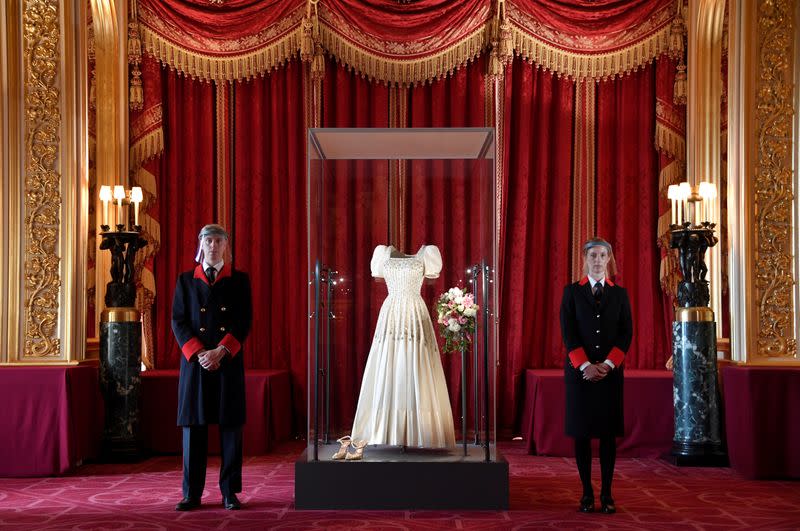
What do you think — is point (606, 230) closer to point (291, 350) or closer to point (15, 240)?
point (291, 350)

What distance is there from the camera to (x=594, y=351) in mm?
5180

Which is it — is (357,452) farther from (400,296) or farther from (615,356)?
(615,356)

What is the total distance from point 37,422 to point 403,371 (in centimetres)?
280

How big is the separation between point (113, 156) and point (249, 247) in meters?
1.44

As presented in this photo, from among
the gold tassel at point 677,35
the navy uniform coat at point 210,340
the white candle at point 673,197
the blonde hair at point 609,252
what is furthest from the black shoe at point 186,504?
the gold tassel at point 677,35

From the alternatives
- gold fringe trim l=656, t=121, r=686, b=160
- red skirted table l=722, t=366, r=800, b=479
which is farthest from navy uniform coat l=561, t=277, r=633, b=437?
gold fringe trim l=656, t=121, r=686, b=160

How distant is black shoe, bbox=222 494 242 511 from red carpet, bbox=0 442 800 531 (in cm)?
4

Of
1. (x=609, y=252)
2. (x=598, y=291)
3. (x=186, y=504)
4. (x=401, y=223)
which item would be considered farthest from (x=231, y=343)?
(x=609, y=252)

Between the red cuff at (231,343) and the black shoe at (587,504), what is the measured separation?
2151 mm

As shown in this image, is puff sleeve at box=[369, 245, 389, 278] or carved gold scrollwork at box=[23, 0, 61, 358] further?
carved gold scrollwork at box=[23, 0, 61, 358]

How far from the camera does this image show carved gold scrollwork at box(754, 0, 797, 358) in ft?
22.3

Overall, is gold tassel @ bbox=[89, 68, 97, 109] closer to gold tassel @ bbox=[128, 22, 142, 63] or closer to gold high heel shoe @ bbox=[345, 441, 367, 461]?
gold tassel @ bbox=[128, 22, 142, 63]

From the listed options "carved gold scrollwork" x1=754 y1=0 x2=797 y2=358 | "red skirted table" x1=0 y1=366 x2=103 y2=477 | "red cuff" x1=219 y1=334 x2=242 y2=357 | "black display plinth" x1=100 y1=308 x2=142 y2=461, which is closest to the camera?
"red cuff" x1=219 y1=334 x2=242 y2=357

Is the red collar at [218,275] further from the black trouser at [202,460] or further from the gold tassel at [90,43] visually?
the gold tassel at [90,43]
